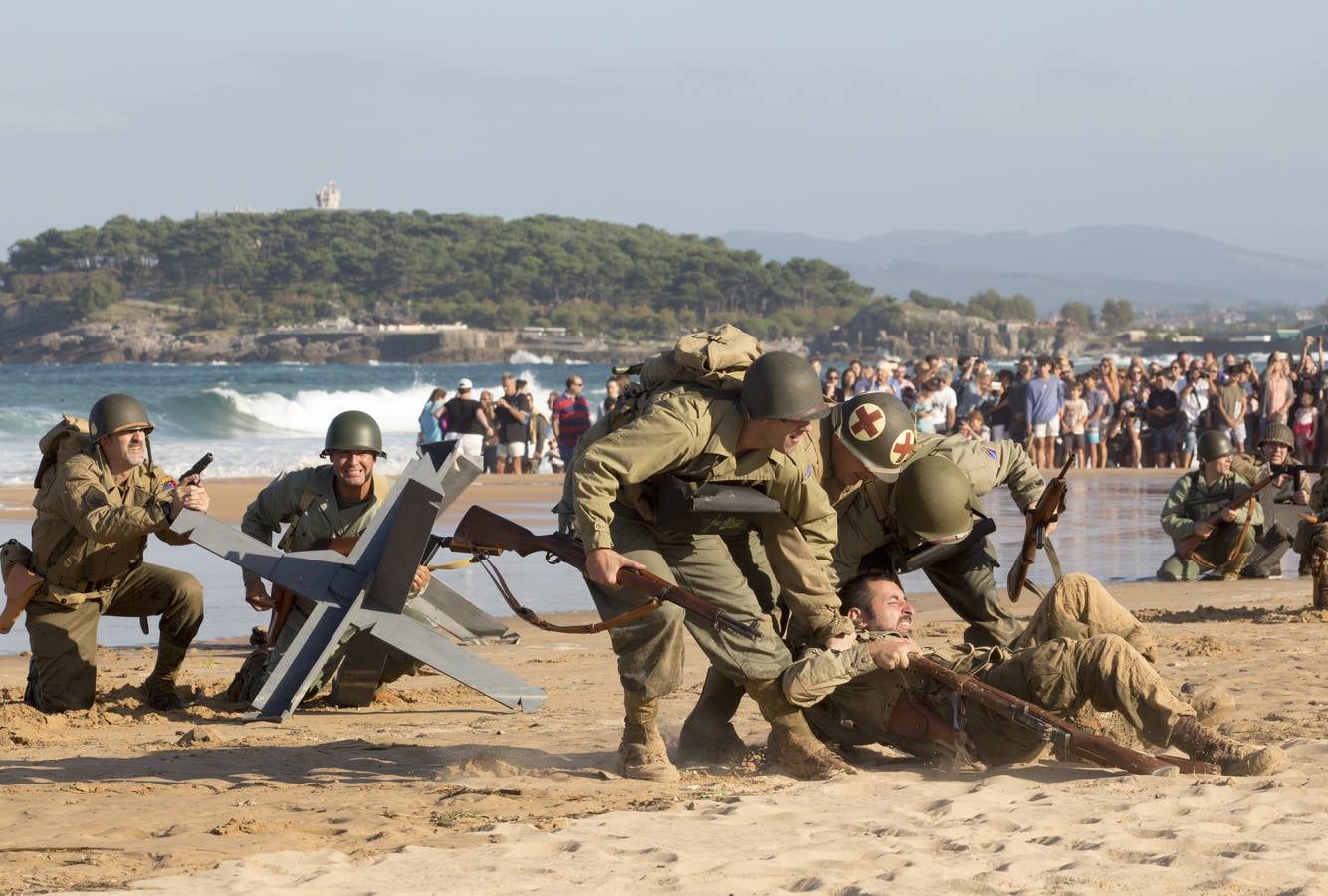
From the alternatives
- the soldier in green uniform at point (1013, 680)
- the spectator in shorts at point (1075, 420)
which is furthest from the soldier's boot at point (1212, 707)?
the spectator in shorts at point (1075, 420)

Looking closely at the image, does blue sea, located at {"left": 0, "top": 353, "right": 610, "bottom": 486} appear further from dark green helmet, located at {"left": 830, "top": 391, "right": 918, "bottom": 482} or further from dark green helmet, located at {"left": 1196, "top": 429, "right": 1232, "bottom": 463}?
dark green helmet, located at {"left": 830, "top": 391, "right": 918, "bottom": 482}

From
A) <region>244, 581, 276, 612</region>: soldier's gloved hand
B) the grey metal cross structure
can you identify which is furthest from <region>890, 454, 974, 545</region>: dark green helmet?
<region>244, 581, 276, 612</region>: soldier's gloved hand

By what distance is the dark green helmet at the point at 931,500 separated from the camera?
304 inches

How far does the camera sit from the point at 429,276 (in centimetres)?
16938

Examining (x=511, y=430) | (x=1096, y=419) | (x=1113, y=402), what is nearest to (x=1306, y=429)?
(x=1096, y=419)

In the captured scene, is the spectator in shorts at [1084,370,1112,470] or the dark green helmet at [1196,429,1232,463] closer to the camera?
the dark green helmet at [1196,429,1232,463]

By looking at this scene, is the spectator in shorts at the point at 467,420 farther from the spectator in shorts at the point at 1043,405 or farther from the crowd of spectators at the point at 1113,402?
the spectator in shorts at the point at 1043,405

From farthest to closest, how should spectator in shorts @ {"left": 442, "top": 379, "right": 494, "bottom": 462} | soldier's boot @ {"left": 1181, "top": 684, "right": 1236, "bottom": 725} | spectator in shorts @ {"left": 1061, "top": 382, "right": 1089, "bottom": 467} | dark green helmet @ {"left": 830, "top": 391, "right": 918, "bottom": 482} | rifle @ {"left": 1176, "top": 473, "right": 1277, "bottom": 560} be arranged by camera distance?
spectator in shorts @ {"left": 1061, "top": 382, "right": 1089, "bottom": 467}
spectator in shorts @ {"left": 442, "top": 379, "right": 494, "bottom": 462}
rifle @ {"left": 1176, "top": 473, "right": 1277, "bottom": 560}
dark green helmet @ {"left": 830, "top": 391, "right": 918, "bottom": 482}
soldier's boot @ {"left": 1181, "top": 684, "right": 1236, "bottom": 725}

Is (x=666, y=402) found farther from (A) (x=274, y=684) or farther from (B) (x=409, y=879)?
(A) (x=274, y=684)

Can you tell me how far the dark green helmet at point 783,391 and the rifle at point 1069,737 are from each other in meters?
1.16

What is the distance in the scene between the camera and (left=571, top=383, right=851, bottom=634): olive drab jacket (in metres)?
6.64

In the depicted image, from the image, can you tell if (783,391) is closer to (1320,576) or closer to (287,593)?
(287,593)

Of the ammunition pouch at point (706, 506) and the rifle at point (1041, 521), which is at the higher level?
the ammunition pouch at point (706, 506)

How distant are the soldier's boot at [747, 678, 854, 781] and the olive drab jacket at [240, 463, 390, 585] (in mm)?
2813
